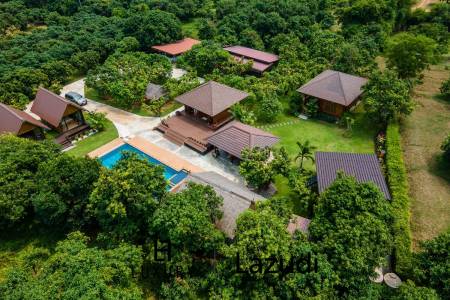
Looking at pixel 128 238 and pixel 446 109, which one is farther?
pixel 446 109

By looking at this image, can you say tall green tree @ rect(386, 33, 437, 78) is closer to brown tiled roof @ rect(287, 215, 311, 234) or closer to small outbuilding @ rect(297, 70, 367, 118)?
small outbuilding @ rect(297, 70, 367, 118)

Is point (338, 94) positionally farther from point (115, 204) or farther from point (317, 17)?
point (317, 17)

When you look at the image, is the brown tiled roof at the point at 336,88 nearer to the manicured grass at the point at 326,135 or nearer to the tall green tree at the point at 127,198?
the manicured grass at the point at 326,135


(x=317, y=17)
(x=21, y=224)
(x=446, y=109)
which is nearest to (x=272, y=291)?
(x=21, y=224)

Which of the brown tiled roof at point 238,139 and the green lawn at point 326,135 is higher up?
the brown tiled roof at point 238,139

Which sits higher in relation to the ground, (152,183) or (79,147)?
(152,183)

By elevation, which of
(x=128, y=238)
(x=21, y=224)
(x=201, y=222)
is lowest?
(x=21, y=224)

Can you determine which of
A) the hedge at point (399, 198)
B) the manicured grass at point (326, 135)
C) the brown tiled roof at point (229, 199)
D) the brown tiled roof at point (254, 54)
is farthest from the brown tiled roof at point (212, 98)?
the hedge at point (399, 198)
